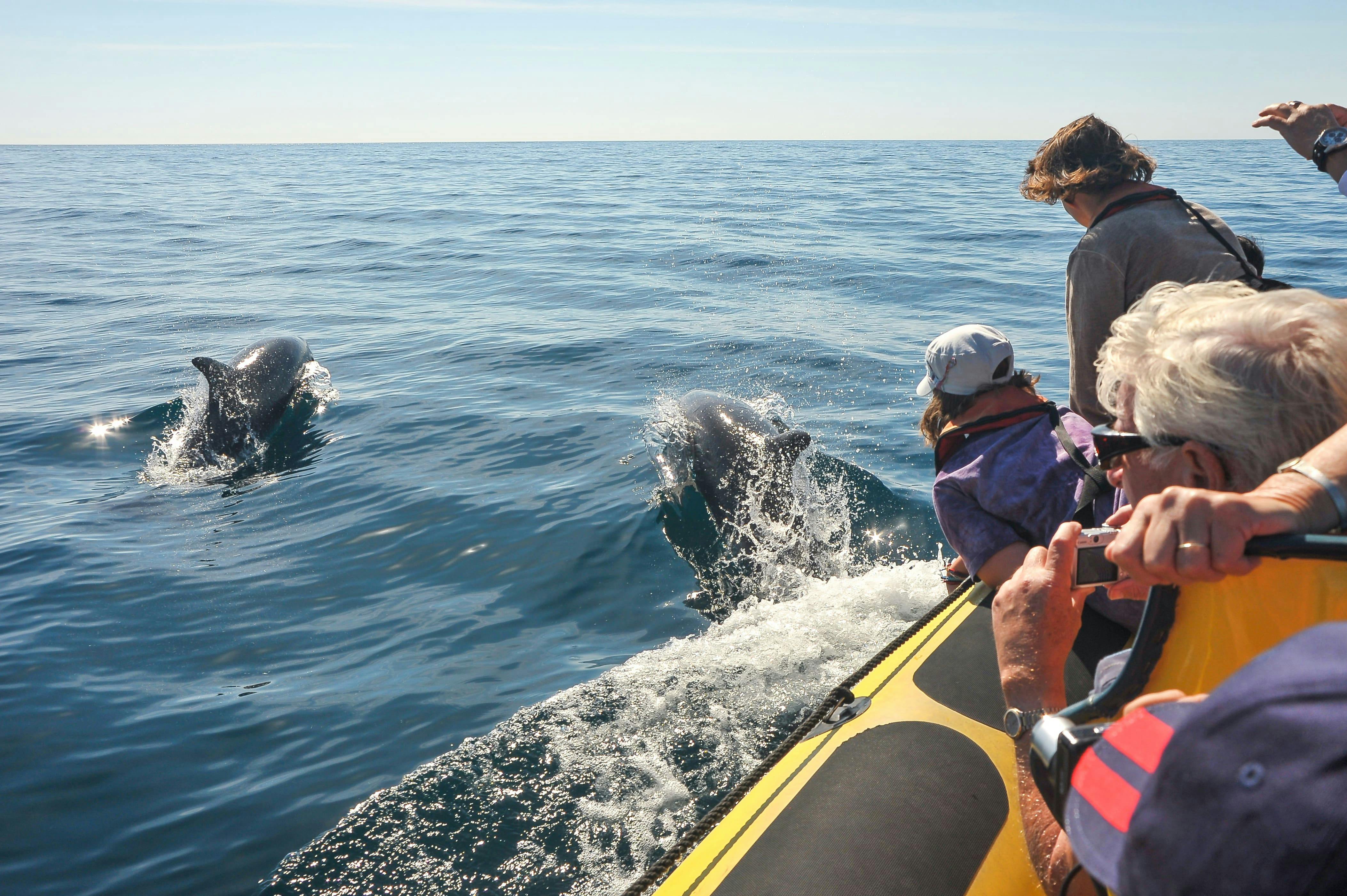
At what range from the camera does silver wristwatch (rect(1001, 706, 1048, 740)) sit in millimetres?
2045

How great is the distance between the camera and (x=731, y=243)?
23281 millimetres

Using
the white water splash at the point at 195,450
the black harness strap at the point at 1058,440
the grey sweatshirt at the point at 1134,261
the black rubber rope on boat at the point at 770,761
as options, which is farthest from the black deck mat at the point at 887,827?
the white water splash at the point at 195,450

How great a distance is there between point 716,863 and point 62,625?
19.1 ft

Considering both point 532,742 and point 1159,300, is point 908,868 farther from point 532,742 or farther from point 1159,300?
point 532,742

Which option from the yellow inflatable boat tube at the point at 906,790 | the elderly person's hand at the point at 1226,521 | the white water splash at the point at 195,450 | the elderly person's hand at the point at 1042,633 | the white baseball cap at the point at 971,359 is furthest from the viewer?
the white water splash at the point at 195,450

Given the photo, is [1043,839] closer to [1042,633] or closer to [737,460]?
[1042,633]

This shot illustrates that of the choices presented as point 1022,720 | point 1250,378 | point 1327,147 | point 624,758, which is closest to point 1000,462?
point 1022,720

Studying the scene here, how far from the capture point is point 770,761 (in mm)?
3268

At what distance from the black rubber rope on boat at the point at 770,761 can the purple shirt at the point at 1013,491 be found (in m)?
0.72

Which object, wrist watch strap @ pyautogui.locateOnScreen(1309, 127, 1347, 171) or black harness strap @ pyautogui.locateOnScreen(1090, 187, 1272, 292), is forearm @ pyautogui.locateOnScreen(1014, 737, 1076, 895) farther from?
wrist watch strap @ pyautogui.locateOnScreen(1309, 127, 1347, 171)

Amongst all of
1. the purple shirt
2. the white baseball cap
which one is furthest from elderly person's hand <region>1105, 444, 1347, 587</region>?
the white baseball cap

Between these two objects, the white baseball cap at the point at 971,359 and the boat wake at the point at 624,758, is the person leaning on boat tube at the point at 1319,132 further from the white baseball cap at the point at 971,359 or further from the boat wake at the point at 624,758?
the boat wake at the point at 624,758

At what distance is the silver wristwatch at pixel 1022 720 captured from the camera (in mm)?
2045

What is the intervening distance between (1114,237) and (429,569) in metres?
→ 5.34
